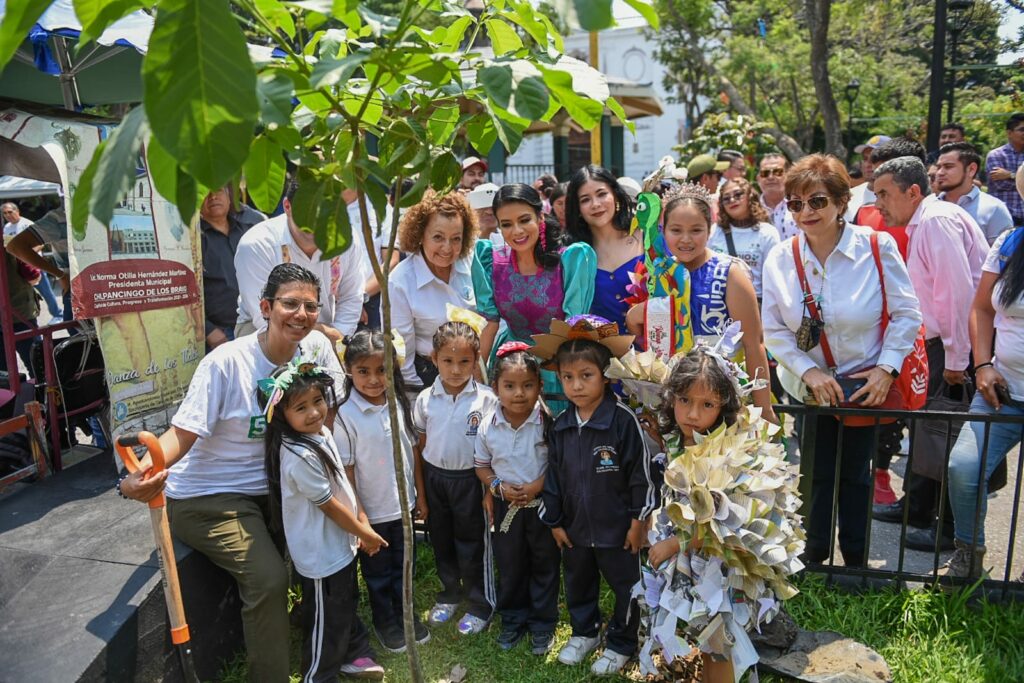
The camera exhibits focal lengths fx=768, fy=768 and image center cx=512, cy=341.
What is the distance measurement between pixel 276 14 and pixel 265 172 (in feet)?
0.91

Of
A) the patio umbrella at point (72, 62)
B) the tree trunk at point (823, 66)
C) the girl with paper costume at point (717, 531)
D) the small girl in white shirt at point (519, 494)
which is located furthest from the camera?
the tree trunk at point (823, 66)

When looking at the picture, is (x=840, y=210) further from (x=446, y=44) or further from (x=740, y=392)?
(x=446, y=44)

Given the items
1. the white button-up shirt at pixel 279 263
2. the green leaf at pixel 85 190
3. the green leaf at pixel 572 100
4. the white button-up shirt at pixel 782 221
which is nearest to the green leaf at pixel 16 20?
the green leaf at pixel 85 190

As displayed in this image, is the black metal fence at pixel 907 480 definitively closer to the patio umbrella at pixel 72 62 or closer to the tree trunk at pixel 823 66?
the patio umbrella at pixel 72 62

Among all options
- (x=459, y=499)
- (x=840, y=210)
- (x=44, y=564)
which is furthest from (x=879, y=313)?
(x=44, y=564)

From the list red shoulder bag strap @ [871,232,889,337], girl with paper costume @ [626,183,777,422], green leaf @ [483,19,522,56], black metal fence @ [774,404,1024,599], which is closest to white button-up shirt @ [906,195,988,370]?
black metal fence @ [774,404,1024,599]

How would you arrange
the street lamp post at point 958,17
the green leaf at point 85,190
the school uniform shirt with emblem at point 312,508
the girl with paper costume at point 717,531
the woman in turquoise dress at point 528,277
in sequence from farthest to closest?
the street lamp post at point 958,17 < the woman in turquoise dress at point 528,277 < the school uniform shirt with emblem at point 312,508 < the girl with paper costume at point 717,531 < the green leaf at point 85,190

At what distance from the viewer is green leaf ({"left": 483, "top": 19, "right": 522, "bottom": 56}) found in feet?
5.08

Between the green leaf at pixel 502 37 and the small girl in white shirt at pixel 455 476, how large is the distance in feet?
6.88

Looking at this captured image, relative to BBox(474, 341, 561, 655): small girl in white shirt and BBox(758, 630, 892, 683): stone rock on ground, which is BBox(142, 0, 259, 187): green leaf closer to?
BBox(474, 341, 561, 655): small girl in white shirt

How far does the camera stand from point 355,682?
130 inches

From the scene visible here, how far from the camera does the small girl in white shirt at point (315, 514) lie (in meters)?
3.10

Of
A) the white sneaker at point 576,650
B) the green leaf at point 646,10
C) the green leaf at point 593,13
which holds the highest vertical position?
the green leaf at point 646,10

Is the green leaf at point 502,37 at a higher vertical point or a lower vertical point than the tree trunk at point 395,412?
higher
